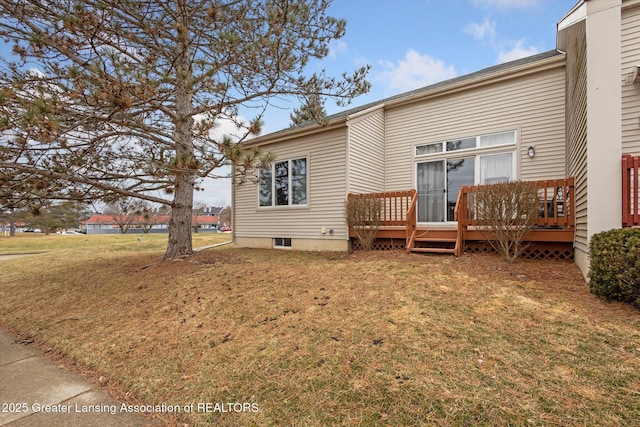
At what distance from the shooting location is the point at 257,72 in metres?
5.86

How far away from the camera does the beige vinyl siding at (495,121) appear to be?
6.95 metres

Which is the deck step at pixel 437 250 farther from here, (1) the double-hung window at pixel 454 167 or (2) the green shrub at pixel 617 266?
(2) the green shrub at pixel 617 266

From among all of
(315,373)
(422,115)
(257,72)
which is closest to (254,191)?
(257,72)

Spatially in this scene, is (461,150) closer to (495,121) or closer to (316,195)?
(495,121)

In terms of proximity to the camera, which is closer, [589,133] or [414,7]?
[589,133]

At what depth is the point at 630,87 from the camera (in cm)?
442

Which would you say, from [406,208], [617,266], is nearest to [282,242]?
[406,208]

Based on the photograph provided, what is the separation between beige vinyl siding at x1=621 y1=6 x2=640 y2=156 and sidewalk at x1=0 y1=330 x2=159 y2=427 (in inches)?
260

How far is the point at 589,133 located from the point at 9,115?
7.50m

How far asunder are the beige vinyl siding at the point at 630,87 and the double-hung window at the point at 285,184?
6642 millimetres

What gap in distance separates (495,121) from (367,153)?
3316mm

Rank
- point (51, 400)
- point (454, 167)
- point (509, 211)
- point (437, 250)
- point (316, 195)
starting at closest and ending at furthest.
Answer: point (51, 400) → point (509, 211) → point (437, 250) → point (454, 167) → point (316, 195)

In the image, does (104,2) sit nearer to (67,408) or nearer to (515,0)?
(67,408)

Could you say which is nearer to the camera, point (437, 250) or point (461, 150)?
point (437, 250)
